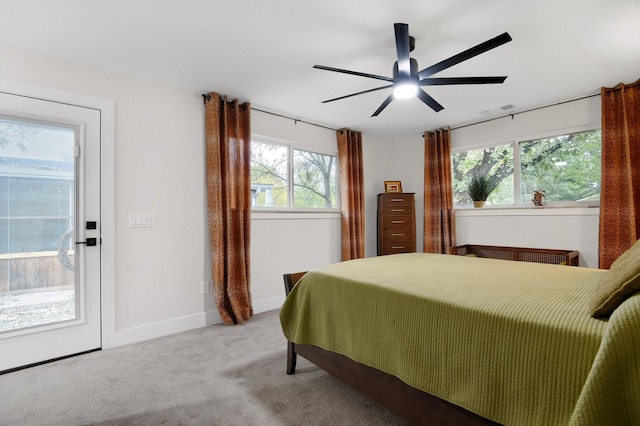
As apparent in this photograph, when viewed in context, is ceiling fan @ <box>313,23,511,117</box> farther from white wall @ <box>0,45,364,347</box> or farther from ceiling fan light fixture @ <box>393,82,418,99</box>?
white wall @ <box>0,45,364,347</box>

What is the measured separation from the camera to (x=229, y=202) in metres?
3.19

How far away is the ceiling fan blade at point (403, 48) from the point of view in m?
1.77

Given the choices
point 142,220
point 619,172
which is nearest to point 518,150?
point 619,172

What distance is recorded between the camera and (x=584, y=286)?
1.47 metres

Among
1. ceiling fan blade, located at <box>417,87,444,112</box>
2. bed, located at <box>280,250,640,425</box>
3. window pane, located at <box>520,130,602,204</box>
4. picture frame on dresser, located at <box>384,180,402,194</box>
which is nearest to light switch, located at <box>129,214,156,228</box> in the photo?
bed, located at <box>280,250,640,425</box>

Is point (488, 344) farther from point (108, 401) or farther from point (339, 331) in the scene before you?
point (108, 401)

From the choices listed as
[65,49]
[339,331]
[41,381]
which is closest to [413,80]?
[339,331]

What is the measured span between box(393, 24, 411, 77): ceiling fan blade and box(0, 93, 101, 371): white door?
2.53 m

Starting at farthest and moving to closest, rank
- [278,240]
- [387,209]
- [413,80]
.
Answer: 1. [387,209]
2. [278,240]
3. [413,80]

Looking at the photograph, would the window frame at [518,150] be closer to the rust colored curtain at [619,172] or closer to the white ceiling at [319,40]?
the rust colored curtain at [619,172]

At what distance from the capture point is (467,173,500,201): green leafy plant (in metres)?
4.10

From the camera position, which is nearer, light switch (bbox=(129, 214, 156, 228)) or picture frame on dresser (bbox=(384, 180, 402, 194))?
light switch (bbox=(129, 214, 156, 228))

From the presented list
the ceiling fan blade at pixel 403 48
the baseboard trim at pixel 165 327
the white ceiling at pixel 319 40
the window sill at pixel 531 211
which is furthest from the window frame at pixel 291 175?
the ceiling fan blade at pixel 403 48

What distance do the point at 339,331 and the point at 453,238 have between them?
10.2 ft
